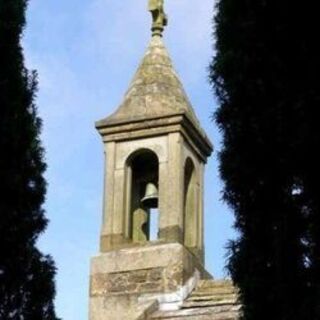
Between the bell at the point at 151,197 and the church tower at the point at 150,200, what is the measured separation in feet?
0.05

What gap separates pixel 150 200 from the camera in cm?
1861

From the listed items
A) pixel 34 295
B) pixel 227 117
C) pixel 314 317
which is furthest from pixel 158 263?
pixel 314 317

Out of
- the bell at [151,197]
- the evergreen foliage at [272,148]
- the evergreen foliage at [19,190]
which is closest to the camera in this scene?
the evergreen foliage at [272,148]

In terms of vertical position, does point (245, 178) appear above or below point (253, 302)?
above

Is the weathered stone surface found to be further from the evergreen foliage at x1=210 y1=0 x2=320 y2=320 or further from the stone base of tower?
the evergreen foliage at x1=210 y1=0 x2=320 y2=320

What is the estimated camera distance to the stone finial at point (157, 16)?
20297 mm

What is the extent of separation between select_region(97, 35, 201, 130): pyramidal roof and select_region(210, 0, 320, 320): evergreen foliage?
24.2 ft

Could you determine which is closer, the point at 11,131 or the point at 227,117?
the point at 227,117

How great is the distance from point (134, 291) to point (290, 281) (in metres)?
7.61

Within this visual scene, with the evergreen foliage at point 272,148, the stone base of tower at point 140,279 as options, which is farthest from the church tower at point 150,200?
the evergreen foliage at point 272,148

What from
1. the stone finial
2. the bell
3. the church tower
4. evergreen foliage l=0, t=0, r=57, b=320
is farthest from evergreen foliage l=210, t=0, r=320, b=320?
the stone finial

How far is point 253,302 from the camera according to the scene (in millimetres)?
10172

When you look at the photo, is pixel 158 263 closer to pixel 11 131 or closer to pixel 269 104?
pixel 11 131

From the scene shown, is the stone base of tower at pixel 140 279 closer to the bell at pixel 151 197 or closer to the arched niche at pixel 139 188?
the arched niche at pixel 139 188
